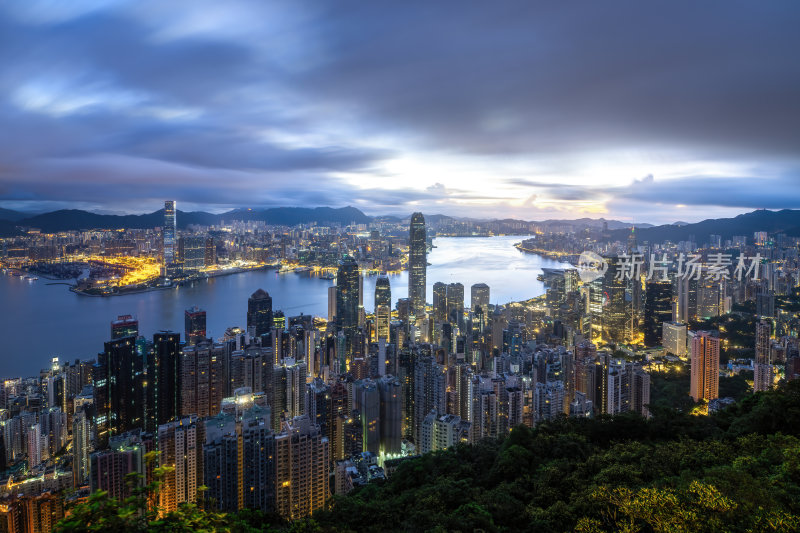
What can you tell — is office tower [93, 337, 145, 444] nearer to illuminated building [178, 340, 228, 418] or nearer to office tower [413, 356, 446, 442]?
illuminated building [178, 340, 228, 418]

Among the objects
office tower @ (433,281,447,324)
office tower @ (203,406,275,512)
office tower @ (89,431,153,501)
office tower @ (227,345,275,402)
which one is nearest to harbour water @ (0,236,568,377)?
office tower @ (433,281,447,324)

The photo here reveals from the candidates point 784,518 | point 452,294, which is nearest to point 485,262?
point 452,294

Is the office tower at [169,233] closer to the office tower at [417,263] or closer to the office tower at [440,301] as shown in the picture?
the office tower at [417,263]

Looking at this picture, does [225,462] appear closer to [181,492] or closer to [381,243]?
[181,492]

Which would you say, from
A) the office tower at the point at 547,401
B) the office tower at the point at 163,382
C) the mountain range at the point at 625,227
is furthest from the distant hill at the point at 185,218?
the office tower at the point at 547,401

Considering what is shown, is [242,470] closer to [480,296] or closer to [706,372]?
[706,372]

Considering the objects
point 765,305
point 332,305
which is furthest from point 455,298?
point 765,305
